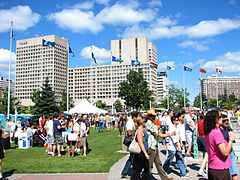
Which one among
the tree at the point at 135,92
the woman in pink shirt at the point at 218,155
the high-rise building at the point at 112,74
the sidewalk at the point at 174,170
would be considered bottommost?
the sidewalk at the point at 174,170

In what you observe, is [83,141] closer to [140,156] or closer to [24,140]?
[24,140]

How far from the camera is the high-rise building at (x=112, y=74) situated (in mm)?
141125

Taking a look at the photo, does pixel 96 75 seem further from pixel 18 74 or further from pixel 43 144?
pixel 43 144

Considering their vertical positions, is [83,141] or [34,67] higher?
[34,67]

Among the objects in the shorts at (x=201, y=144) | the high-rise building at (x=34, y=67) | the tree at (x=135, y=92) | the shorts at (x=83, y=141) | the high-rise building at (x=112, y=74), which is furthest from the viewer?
the high-rise building at (x=112, y=74)

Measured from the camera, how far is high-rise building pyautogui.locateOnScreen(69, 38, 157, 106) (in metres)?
141

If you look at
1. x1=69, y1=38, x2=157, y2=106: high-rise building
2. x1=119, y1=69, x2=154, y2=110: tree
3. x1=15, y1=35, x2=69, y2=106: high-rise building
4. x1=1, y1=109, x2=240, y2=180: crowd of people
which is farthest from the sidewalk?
x1=69, y1=38, x2=157, y2=106: high-rise building

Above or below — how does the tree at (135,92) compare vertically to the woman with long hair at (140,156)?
above

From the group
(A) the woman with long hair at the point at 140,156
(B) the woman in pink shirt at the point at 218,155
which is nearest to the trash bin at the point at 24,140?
(A) the woman with long hair at the point at 140,156

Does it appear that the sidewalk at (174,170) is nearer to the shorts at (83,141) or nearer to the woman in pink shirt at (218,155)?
the shorts at (83,141)

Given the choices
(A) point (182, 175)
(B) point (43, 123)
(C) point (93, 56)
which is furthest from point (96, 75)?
(A) point (182, 175)

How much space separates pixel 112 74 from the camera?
143 m

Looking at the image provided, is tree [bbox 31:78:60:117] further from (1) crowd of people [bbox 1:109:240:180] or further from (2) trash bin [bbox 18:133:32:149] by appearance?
(1) crowd of people [bbox 1:109:240:180]

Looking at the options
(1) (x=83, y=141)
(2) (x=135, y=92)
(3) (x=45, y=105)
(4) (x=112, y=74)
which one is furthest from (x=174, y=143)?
(4) (x=112, y=74)
